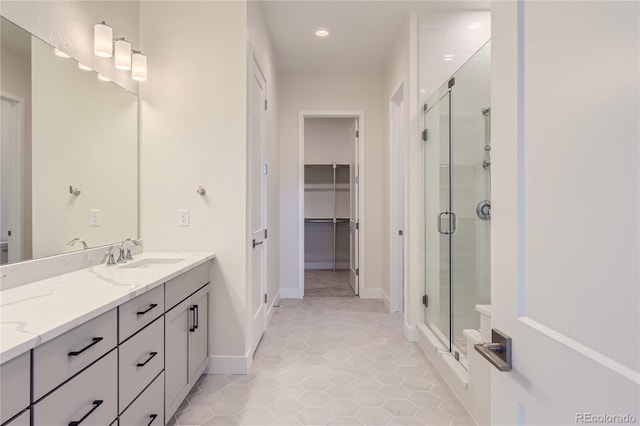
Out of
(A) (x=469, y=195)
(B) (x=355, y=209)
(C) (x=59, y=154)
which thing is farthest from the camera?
(B) (x=355, y=209)

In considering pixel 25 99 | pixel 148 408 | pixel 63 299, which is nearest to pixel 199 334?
pixel 148 408

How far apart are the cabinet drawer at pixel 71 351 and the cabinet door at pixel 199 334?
86 centimetres

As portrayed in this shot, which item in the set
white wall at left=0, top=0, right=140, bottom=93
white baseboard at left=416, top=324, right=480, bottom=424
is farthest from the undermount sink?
white baseboard at left=416, top=324, right=480, bottom=424

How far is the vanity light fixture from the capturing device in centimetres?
222

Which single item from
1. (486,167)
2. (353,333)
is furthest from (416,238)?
(353,333)

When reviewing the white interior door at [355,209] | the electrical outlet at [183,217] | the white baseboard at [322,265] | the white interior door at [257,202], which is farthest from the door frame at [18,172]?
the white baseboard at [322,265]

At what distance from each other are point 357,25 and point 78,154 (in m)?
2.73

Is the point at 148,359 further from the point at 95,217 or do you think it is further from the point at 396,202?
the point at 396,202

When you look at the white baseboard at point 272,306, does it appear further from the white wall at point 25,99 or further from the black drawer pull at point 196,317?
the white wall at point 25,99

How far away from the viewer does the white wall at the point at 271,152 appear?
9.81 feet

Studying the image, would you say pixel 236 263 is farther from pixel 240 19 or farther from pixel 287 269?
pixel 287 269

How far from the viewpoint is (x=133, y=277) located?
1.74 metres

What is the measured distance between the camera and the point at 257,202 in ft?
10.1

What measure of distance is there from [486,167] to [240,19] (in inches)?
82.6
